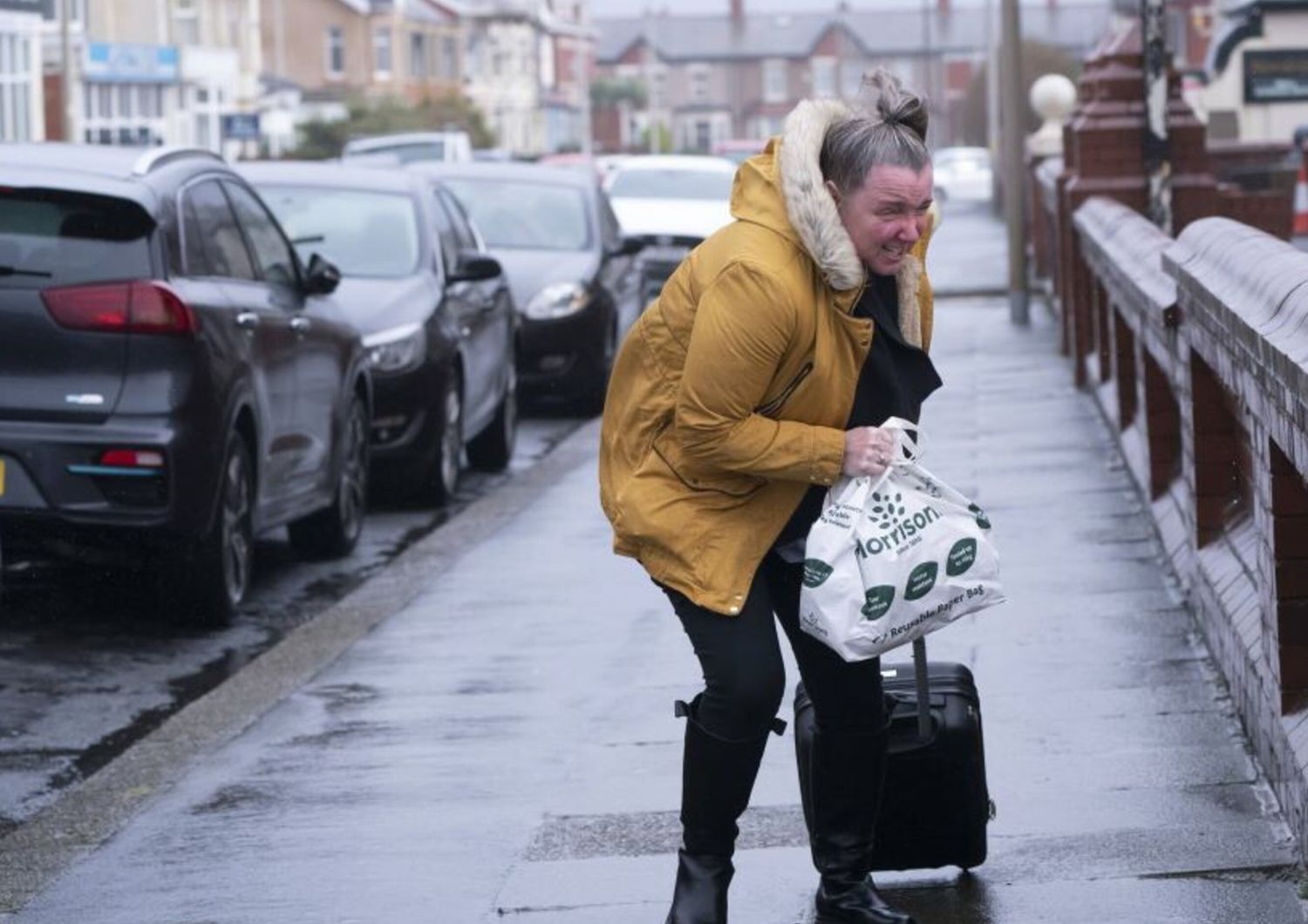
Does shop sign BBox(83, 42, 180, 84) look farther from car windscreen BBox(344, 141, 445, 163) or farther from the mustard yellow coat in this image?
the mustard yellow coat

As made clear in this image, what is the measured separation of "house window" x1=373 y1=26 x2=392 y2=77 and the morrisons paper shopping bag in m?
105

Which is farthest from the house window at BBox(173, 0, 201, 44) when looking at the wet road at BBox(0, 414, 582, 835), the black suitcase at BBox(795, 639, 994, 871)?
the black suitcase at BBox(795, 639, 994, 871)

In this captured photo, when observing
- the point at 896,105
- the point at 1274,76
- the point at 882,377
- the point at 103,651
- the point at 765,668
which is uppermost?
the point at 1274,76

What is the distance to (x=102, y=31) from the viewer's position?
73875 millimetres

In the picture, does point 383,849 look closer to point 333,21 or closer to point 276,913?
point 276,913

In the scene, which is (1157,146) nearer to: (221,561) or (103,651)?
(221,561)

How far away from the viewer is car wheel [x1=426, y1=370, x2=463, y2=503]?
13.6 m

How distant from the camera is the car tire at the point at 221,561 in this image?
955 cm

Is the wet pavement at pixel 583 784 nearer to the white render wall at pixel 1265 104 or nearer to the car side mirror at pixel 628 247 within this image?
the car side mirror at pixel 628 247

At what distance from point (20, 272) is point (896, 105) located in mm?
4893

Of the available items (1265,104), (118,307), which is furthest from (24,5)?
(118,307)

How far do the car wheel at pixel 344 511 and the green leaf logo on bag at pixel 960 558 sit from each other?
666 centimetres

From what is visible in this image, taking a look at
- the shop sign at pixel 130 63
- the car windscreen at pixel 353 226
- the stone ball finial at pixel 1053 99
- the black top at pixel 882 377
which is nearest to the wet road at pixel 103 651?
the car windscreen at pixel 353 226

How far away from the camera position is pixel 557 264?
1848 centimetres
